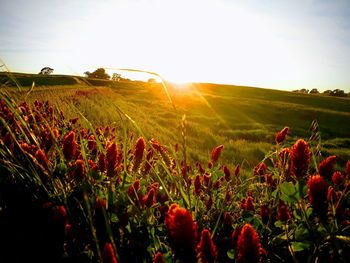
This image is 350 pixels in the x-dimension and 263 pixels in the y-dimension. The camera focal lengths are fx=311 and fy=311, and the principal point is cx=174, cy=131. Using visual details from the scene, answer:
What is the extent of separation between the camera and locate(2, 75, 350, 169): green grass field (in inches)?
323

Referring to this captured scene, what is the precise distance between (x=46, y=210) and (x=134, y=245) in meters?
0.44

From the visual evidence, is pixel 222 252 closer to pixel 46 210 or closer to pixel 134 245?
pixel 134 245

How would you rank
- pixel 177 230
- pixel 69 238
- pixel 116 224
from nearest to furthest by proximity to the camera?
pixel 177 230, pixel 69 238, pixel 116 224

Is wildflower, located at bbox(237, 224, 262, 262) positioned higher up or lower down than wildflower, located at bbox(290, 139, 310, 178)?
lower down

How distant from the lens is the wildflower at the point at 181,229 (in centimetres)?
88

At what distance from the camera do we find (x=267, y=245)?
163cm

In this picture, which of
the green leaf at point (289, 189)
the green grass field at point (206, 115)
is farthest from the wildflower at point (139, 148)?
the green leaf at point (289, 189)

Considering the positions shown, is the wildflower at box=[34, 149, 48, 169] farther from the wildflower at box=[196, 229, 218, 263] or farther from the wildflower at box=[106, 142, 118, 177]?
the wildflower at box=[196, 229, 218, 263]

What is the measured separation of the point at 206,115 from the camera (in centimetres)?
2902

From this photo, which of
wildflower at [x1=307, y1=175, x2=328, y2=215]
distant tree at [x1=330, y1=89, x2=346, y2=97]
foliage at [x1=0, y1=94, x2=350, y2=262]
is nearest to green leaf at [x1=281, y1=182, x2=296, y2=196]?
foliage at [x1=0, y1=94, x2=350, y2=262]

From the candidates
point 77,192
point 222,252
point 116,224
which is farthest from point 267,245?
point 77,192

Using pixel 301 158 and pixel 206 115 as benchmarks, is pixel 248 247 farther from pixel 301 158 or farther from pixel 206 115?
pixel 206 115

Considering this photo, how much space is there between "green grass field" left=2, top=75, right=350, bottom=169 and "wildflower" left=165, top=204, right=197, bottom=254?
645 millimetres

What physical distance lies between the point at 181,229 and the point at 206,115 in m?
28.3
